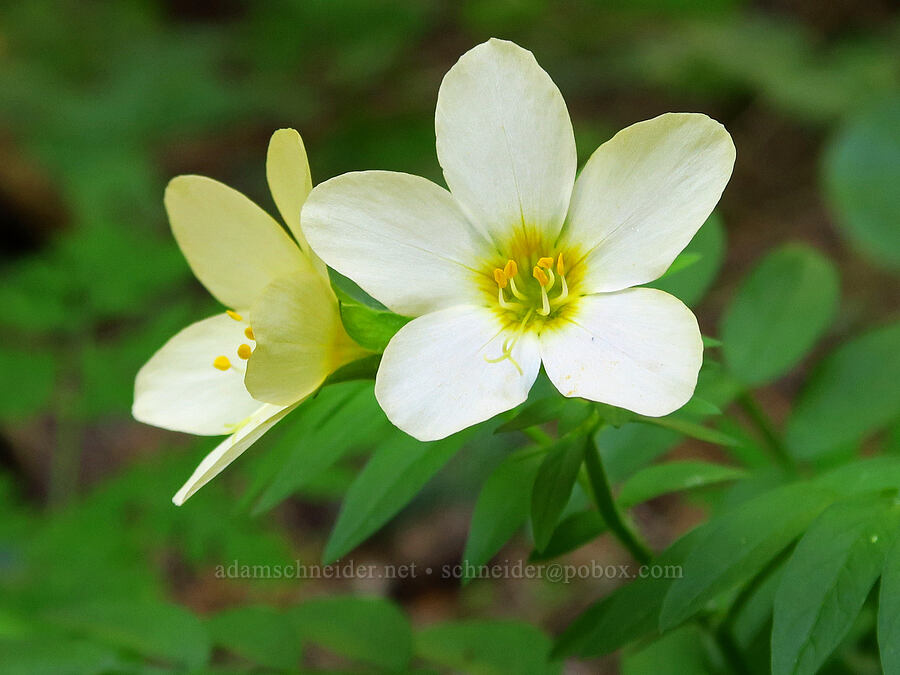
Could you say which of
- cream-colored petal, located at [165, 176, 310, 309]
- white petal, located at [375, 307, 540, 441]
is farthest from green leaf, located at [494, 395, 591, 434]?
cream-colored petal, located at [165, 176, 310, 309]

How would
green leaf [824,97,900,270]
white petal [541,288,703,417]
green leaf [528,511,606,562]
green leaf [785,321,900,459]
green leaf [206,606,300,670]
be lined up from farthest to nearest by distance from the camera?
green leaf [824,97,900,270]
green leaf [785,321,900,459]
green leaf [206,606,300,670]
green leaf [528,511,606,562]
white petal [541,288,703,417]

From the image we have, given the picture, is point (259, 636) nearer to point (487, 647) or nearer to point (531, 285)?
point (487, 647)

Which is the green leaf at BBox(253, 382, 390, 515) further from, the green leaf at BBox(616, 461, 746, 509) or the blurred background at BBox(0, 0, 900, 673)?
the green leaf at BBox(616, 461, 746, 509)

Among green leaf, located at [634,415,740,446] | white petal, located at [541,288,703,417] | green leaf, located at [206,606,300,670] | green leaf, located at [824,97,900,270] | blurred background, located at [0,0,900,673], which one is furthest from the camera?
green leaf, located at [824,97,900,270]

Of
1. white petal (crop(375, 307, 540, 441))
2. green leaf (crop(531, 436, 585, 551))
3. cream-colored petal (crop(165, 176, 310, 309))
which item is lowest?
green leaf (crop(531, 436, 585, 551))

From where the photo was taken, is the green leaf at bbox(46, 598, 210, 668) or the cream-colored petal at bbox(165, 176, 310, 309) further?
the green leaf at bbox(46, 598, 210, 668)

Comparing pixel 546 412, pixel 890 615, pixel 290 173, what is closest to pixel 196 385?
pixel 290 173
